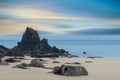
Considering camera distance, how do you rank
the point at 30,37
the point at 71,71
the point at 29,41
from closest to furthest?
the point at 71,71 → the point at 29,41 → the point at 30,37

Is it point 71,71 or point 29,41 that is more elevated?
point 29,41

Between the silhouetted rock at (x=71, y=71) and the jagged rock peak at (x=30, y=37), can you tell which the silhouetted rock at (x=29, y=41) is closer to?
the jagged rock peak at (x=30, y=37)

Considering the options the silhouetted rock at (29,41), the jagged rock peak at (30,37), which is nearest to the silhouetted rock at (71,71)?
the silhouetted rock at (29,41)

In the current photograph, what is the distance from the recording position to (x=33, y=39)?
6862 centimetres

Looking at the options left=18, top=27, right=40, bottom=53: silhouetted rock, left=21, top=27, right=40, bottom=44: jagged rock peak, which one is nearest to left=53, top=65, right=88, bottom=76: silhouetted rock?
left=18, top=27, right=40, bottom=53: silhouetted rock

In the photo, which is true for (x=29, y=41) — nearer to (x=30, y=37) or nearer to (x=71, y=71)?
(x=30, y=37)

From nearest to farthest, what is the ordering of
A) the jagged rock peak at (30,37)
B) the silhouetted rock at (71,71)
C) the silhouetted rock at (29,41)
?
1. the silhouetted rock at (71,71)
2. the silhouetted rock at (29,41)
3. the jagged rock peak at (30,37)

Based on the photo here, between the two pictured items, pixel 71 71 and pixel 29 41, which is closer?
pixel 71 71

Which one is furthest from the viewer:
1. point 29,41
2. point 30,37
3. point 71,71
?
point 30,37

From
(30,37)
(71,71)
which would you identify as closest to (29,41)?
(30,37)

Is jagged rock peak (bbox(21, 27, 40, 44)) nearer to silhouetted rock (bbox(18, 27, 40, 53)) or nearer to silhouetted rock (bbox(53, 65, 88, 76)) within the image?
silhouetted rock (bbox(18, 27, 40, 53))

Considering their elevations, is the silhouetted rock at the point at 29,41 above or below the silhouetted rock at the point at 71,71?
above

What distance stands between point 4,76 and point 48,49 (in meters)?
43.1

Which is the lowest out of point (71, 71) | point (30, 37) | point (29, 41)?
point (71, 71)
